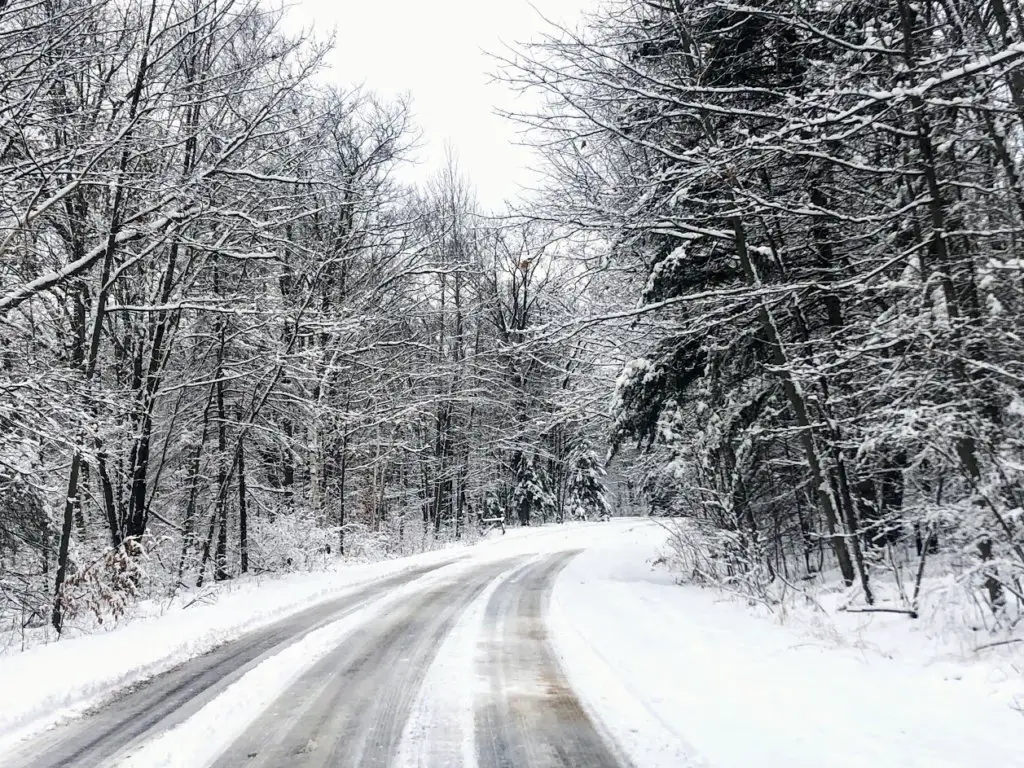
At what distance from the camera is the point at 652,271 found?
10.4 m

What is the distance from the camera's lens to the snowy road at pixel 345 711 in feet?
12.4

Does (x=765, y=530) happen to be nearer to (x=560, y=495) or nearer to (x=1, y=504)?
(x=1, y=504)

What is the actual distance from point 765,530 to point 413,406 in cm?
1104

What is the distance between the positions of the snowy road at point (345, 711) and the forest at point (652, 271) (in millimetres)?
3522

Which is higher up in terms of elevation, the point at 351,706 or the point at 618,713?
the point at 351,706

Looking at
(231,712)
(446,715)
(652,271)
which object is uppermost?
(652,271)

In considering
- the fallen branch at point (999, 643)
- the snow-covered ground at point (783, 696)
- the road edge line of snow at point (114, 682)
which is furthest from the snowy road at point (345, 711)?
the fallen branch at point (999, 643)

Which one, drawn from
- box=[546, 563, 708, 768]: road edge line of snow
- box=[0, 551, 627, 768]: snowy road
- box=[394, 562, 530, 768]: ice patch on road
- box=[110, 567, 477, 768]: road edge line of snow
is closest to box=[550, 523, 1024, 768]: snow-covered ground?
box=[546, 563, 708, 768]: road edge line of snow

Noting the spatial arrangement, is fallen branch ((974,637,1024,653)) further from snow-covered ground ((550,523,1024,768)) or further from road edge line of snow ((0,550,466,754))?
road edge line of snow ((0,550,466,754))

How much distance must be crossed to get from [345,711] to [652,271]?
804 cm

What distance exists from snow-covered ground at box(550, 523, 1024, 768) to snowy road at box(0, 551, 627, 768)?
16.3 inches

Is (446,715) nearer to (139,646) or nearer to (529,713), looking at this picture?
(529,713)

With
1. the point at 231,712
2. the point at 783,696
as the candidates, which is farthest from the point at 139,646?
the point at 783,696

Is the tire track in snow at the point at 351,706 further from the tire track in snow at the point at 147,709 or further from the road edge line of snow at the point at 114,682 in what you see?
the road edge line of snow at the point at 114,682
